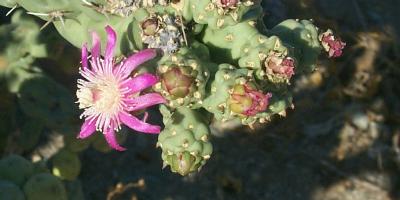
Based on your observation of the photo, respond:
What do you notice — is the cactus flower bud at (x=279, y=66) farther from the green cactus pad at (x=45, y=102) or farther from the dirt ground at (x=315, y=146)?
the dirt ground at (x=315, y=146)

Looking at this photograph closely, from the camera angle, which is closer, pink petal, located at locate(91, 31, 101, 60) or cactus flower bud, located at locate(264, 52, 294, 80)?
cactus flower bud, located at locate(264, 52, 294, 80)

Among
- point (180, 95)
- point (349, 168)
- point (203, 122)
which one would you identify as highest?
point (180, 95)

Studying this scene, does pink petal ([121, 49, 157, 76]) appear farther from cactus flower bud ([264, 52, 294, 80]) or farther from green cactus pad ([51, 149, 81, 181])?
green cactus pad ([51, 149, 81, 181])

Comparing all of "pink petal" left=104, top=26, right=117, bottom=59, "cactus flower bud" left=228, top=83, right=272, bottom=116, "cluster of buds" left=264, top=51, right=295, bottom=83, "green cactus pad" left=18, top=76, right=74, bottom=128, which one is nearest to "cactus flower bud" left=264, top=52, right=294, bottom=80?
"cluster of buds" left=264, top=51, right=295, bottom=83

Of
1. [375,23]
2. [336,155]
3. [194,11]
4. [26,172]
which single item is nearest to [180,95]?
[194,11]

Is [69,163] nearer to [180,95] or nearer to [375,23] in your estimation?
[180,95]

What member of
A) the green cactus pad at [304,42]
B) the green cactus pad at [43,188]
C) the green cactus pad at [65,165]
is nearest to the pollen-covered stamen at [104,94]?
the green cactus pad at [304,42]

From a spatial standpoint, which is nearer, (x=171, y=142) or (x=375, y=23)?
(x=171, y=142)
